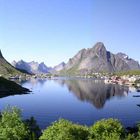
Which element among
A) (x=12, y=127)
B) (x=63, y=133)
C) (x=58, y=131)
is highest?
(x=12, y=127)

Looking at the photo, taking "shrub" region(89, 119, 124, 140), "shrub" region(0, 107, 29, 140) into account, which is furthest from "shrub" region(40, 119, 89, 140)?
"shrub" region(0, 107, 29, 140)

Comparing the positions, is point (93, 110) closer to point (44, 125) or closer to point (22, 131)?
point (44, 125)

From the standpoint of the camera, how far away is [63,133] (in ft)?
245

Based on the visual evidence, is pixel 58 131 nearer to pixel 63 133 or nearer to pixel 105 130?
pixel 63 133

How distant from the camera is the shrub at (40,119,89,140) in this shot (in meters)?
74.8

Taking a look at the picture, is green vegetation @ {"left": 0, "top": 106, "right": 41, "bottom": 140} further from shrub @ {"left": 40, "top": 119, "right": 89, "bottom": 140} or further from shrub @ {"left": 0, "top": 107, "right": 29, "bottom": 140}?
shrub @ {"left": 40, "top": 119, "right": 89, "bottom": 140}

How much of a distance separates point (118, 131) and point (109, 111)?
107665 millimetres

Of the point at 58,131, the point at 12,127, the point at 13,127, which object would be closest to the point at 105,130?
the point at 58,131

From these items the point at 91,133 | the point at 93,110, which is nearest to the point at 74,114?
the point at 93,110

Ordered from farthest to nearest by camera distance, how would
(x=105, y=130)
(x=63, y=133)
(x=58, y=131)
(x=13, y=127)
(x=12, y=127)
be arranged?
(x=105, y=130) → (x=12, y=127) → (x=13, y=127) → (x=58, y=131) → (x=63, y=133)

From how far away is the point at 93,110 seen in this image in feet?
646

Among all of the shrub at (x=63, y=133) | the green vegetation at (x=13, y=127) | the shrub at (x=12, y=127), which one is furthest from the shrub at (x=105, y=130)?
the shrub at (x=12, y=127)

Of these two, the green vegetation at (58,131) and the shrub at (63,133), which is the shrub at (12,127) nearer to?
the green vegetation at (58,131)

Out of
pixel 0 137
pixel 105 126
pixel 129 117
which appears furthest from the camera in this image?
pixel 129 117
